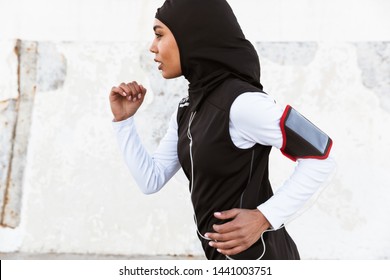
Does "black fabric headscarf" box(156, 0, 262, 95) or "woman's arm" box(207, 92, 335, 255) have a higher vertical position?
"black fabric headscarf" box(156, 0, 262, 95)

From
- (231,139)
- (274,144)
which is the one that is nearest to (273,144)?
(274,144)

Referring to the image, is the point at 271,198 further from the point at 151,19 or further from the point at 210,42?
the point at 151,19

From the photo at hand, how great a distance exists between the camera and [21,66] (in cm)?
465

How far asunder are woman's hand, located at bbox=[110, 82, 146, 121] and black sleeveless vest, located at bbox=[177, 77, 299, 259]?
0.85 ft

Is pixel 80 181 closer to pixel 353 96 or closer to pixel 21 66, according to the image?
pixel 21 66

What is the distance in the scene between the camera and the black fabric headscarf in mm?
1612

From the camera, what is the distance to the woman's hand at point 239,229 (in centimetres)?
151

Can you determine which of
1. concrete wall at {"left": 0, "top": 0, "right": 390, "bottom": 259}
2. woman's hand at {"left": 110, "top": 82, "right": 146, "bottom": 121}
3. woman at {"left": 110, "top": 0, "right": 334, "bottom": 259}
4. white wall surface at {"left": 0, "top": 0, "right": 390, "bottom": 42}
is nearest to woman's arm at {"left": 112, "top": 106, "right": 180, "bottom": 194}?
woman's hand at {"left": 110, "top": 82, "right": 146, "bottom": 121}

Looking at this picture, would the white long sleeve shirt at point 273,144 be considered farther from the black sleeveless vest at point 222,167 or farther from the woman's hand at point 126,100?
the woman's hand at point 126,100

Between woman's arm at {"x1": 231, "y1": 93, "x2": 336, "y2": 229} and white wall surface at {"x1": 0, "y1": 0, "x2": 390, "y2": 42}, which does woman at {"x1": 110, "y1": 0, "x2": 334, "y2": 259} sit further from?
white wall surface at {"x1": 0, "y1": 0, "x2": 390, "y2": 42}

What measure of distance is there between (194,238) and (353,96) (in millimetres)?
1813

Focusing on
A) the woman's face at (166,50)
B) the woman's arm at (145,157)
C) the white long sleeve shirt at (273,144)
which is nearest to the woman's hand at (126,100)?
the woman's arm at (145,157)

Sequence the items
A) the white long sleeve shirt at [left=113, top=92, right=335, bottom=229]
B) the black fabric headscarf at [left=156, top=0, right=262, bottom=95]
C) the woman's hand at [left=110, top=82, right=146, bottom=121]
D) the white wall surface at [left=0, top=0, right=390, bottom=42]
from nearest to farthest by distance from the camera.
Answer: the white long sleeve shirt at [left=113, top=92, right=335, bottom=229] → the black fabric headscarf at [left=156, top=0, right=262, bottom=95] → the woman's hand at [left=110, top=82, right=146, bottom=121] → the white wall surface at [left=0, top=0, right=390, bottom=42]
